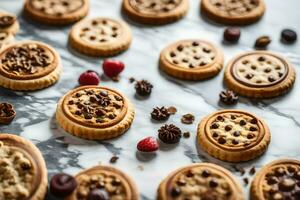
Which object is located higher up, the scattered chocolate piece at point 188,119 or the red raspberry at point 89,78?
the red raspberry at point 89,78

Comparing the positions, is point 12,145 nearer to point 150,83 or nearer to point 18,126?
point 18,126

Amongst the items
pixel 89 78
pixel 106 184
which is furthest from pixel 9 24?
pixel 106 184

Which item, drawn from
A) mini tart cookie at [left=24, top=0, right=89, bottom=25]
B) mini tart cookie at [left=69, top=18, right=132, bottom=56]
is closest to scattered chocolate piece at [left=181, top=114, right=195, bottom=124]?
mini tart cookie at [left=69, top=18, right=132, bottom=56]

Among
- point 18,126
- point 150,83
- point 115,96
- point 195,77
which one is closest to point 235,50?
point 195,77

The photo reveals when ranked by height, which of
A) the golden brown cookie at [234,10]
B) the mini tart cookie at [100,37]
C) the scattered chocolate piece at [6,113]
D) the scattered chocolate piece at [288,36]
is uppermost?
the golden brown cookie at [234,10]

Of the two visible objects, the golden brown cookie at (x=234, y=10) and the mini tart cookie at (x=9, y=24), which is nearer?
the mini tart cookie at (x=9, y=24)

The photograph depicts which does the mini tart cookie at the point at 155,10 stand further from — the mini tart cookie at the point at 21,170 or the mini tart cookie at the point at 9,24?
the mini tart cookie at the point at 21,170

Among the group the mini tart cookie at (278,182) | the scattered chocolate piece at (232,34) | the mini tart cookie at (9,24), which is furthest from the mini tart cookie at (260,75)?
the mini tart cookie at (9,24)

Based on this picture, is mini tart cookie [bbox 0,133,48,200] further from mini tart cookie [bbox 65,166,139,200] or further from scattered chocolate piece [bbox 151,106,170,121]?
scattered chocolate piece [bbox 151,106,170,121]
